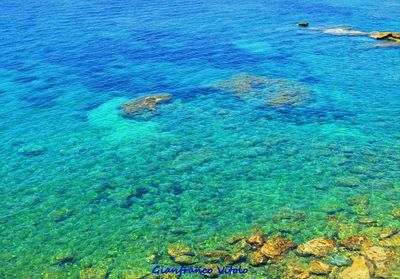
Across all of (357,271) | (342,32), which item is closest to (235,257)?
(357,271)

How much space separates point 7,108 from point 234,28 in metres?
39.7

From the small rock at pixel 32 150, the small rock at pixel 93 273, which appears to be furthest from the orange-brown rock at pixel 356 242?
the small rock at pixel 32 150

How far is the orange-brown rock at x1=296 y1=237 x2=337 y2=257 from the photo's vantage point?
2122cm

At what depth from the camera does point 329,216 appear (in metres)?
24.3

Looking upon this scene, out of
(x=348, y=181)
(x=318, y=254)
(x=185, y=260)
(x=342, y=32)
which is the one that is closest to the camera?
(x=318, y=254)

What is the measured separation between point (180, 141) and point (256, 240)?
557 inches

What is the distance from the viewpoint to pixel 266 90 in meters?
43.2

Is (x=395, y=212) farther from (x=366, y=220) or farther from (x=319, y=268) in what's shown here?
(x=319, y=268)

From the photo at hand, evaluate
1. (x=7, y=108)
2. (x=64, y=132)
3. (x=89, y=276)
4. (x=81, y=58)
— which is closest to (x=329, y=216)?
(x=89, y=276)

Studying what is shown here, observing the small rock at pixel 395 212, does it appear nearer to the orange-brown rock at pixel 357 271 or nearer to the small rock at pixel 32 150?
the orange-brown rock at pixel 357 271

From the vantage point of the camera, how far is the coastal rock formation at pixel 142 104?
4028cm

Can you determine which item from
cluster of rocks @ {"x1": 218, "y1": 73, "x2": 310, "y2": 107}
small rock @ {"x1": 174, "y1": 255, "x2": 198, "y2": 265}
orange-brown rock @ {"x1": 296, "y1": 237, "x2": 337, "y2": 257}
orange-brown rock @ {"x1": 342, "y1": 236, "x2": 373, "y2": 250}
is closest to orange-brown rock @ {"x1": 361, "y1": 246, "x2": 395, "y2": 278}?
orange-brown rock @ {"x1": 342, "y1": 236, "x2": 373, "y2": 250}

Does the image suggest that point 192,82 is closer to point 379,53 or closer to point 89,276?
point 379,53

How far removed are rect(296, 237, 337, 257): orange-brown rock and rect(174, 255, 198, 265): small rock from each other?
580 cm
